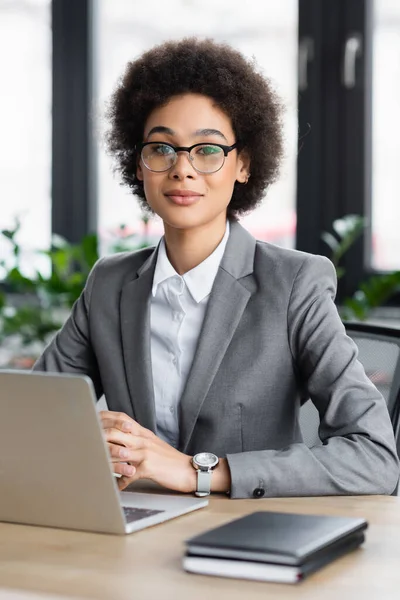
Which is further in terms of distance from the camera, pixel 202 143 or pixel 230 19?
pixel 230 19

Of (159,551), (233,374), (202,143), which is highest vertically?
(202,143)

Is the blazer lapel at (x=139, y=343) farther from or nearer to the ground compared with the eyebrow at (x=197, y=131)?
nearer to the ground

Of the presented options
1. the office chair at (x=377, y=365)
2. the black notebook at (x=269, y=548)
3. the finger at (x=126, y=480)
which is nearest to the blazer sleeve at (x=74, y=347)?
the office chair at (x=377, y=365)

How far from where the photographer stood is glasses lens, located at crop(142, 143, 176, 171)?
1806 mm

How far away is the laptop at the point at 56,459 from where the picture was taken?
1.18 meters

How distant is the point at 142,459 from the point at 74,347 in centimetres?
54

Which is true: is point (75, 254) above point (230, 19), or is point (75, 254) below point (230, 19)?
below

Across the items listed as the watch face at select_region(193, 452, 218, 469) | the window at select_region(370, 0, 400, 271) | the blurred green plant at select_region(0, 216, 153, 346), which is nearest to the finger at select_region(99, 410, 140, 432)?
the watch face at select_region(193, 452, 218, 469)

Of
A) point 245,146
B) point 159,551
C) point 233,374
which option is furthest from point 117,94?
point 159,551

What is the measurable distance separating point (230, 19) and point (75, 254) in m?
1.03

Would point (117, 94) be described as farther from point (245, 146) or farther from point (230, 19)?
point (230, 19)

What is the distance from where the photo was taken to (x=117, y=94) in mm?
2021

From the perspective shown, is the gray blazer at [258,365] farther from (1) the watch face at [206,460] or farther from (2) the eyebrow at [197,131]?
(2) the eyebrow at [197,131]

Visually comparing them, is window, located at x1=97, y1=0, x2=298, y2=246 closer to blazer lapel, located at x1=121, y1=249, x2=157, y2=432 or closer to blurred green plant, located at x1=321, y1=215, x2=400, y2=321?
blurred green plant, located at x1=321, y1=215, x2=400, y2=321
